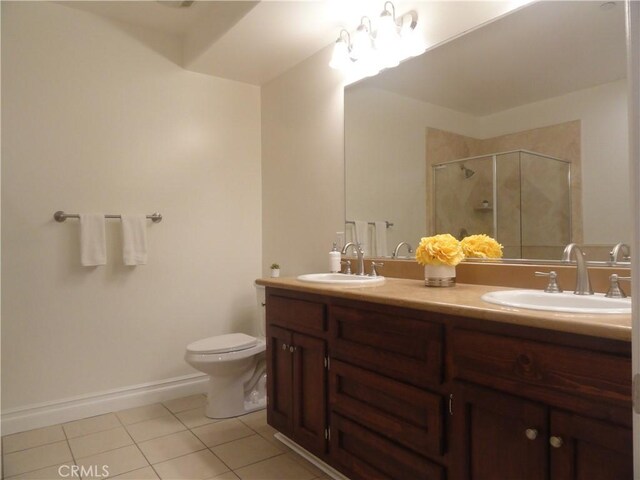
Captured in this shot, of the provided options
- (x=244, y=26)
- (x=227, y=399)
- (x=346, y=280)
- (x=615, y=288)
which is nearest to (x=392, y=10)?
(x=244, y=26)

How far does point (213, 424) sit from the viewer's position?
235 cm

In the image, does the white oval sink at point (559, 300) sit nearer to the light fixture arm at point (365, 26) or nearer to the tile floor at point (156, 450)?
the tile floor at point (156, 450)

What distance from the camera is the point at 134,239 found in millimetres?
2590

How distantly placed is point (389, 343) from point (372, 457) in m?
0.44

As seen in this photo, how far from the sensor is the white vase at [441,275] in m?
1.70

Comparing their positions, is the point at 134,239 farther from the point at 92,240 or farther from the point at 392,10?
the point at 392,10

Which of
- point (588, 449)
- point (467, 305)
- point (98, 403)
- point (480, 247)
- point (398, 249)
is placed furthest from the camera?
point (98, 403)

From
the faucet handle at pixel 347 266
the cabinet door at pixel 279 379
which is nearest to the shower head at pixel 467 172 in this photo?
the faucet handle at pixel 347 266

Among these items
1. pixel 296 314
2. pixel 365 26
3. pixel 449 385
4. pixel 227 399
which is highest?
pixel 365 26

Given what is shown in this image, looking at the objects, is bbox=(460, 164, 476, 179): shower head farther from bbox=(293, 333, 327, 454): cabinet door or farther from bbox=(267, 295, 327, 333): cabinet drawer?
bbox=(293, 333, 327, 454): cabinet door

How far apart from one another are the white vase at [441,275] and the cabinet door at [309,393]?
523mm

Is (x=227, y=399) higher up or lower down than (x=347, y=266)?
lower down

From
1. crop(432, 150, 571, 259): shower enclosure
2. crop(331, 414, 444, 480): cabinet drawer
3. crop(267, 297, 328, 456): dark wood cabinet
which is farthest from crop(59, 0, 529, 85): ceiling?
crop(331, 414, 444, 480): cabinet drawer

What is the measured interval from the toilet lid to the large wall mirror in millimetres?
907
